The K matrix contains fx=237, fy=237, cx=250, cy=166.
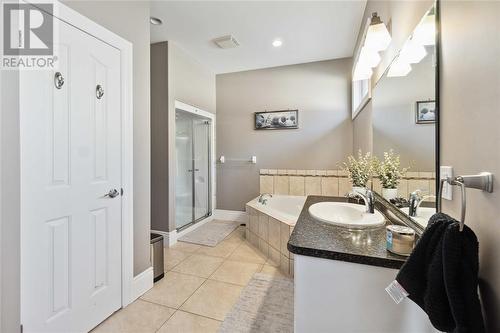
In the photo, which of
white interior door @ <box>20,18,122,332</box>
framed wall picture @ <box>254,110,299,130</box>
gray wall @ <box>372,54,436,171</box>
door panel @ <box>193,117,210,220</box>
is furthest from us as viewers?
door panel @ <box>193,117,210,220</box>

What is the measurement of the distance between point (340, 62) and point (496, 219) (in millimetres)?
3535

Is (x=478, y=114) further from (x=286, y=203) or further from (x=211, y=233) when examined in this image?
(x=211, y=233)

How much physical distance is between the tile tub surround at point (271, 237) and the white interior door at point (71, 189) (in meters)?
1.49

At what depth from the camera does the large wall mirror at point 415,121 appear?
977 millimetres

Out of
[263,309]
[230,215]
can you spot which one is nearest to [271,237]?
[263,309]

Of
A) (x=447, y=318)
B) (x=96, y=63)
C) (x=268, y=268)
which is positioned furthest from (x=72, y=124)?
(x=268, y=268)

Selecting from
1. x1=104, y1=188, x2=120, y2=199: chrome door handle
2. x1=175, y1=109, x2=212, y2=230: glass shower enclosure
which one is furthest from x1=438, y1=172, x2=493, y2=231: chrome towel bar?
x1=175, y1=109, x2=212, y2=230: glass shower enclosure

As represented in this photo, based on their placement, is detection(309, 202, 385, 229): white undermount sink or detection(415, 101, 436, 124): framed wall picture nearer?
detection(415, 101, 436, 124): framed wall picture

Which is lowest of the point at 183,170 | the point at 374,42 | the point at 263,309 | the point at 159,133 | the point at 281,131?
the point at 263,309

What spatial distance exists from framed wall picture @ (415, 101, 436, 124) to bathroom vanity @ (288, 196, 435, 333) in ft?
1.92

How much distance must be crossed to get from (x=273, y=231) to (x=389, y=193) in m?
1.41

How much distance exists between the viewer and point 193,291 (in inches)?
81.4

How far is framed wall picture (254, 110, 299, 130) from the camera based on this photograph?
388cm

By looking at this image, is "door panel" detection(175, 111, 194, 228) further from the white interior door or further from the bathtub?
the white interior door
